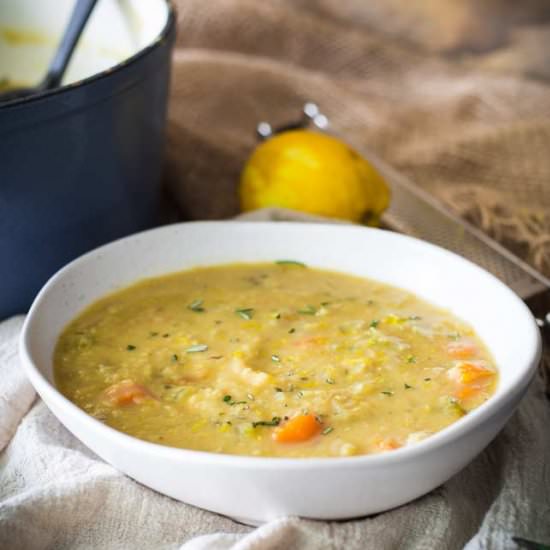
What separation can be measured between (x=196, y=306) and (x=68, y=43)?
89 centimetres

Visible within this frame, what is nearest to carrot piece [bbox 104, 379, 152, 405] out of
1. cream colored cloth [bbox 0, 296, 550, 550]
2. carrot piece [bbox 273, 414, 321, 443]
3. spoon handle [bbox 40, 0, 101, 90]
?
cream colored cloth [bbox 0, 296, 550, 550]

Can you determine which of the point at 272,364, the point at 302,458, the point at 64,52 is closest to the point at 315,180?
the point at 64,52

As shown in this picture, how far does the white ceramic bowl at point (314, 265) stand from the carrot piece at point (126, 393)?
9 cm

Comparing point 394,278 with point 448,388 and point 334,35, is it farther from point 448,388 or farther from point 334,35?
point 334,35

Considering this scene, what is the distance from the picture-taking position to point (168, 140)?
2951mm

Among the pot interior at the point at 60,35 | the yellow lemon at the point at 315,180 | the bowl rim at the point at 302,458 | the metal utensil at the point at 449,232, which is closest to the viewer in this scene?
the bowl rim at the point at 302,458

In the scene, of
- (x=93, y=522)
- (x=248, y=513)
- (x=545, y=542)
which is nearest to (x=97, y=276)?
(x=93, y=522)

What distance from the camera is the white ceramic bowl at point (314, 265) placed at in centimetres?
150

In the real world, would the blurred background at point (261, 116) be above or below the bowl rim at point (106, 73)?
below

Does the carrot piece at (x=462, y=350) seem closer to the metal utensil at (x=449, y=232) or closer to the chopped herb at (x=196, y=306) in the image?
the metal utensil at (x=449, y=232)

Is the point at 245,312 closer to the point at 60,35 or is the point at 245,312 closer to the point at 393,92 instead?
the point at 60,35

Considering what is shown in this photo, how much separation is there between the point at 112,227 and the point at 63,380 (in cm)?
63

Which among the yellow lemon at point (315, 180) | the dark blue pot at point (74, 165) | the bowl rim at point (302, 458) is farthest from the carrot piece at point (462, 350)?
the dark blue pot at point (74, 165)

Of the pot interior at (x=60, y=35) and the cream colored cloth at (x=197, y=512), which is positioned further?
the pot interior at (x=60, y=35)
